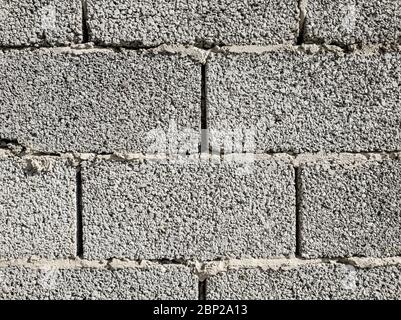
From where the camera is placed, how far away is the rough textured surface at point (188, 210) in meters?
1.94

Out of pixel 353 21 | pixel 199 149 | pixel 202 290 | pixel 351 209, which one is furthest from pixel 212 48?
pixel 202 290

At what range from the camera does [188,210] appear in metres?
1.95

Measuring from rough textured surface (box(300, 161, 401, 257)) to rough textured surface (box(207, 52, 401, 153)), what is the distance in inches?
5.3

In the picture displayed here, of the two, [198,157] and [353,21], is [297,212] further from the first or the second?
[353,21]

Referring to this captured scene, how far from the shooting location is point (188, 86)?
1.92 metres

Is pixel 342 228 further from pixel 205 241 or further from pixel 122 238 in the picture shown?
pixel 122 238

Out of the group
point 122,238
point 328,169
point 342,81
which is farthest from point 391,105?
point 122,238

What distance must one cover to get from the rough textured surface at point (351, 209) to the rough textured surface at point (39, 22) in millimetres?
956

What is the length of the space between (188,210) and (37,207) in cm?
53

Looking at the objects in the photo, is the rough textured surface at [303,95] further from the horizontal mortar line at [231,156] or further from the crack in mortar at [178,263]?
the crack in mortar at [178,263]
